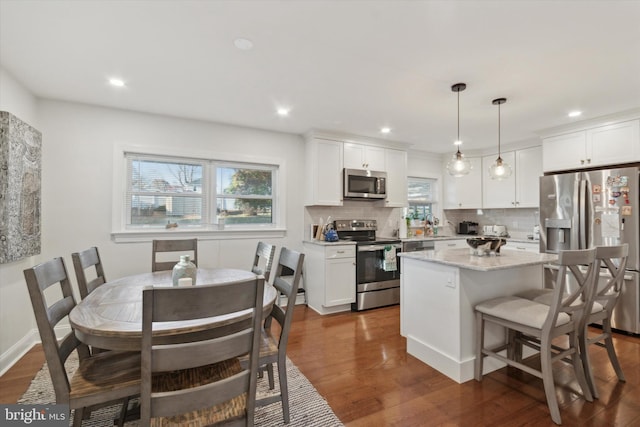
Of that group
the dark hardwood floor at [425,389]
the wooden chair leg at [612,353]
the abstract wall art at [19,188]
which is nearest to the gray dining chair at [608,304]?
the wooden chair leg at [612,353]

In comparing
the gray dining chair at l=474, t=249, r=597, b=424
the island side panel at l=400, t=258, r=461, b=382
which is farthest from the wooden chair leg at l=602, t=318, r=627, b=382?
the island side panel at l=400, t=258, r=461, b=382

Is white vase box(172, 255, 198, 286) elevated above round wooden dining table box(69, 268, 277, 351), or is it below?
above

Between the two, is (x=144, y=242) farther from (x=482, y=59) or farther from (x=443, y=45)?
(x=482, y=59)

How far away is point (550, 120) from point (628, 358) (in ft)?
8.75

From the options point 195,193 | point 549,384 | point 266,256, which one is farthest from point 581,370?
point 195,193

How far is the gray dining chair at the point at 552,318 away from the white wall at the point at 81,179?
9.94ft

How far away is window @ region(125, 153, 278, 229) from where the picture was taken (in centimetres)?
346

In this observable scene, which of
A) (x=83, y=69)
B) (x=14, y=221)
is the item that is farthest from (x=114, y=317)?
(x=83, y=69)

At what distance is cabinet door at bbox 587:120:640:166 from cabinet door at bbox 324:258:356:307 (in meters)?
3.22

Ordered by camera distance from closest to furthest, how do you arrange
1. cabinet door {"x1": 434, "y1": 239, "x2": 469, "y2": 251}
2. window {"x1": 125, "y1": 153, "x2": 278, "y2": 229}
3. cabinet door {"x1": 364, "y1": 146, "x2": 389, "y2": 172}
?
window {"x1": 125, "y1": 153, "x2": 278, "y2": 229}, cabinet door {"x1": 364, "y1": 146, "x2": 389, "y2": 172}, cabinet door {"x1": 434, "y1": 239, "x2": 469, "y2": 251}

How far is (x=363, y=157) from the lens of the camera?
452cm

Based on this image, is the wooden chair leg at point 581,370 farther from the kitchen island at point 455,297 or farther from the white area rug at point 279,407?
the white area rug at point 279,407

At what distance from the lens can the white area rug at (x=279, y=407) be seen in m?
1.81

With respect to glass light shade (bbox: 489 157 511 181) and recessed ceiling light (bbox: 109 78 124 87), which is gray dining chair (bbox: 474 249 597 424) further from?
recessed ceiling light (bbox: 109 78 124 87)
